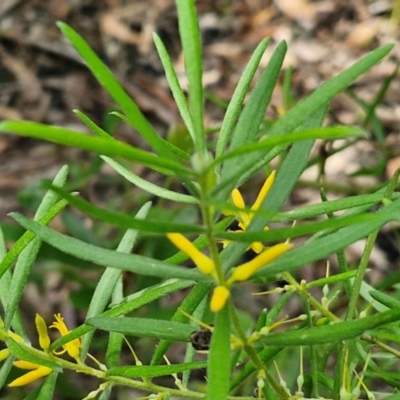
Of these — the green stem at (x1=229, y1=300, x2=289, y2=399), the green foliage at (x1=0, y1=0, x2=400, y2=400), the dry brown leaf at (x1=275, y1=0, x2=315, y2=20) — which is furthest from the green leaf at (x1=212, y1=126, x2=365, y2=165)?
the dry brown leaf at (x1=275, y1=0, x2=315, y2=20)

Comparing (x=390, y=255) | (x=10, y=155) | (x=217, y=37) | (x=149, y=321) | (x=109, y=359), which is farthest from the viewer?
(x=217, y=37)

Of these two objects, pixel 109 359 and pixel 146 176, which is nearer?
pixel 109 359

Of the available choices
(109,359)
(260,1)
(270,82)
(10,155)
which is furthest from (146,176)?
(270,82)

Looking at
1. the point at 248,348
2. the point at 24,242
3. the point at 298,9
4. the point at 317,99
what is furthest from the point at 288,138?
the point at 298,9

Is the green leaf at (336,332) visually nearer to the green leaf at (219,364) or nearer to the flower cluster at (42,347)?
the green leaf at (219,364)

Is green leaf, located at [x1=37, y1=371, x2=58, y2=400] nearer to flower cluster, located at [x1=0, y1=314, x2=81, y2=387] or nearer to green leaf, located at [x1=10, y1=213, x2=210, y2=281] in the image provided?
flower cluster, located at [x1=0, y1=314, x2=81, y2=387]

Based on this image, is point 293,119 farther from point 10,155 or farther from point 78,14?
point 78,14

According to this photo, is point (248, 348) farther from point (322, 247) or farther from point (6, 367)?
point (6, 367)
